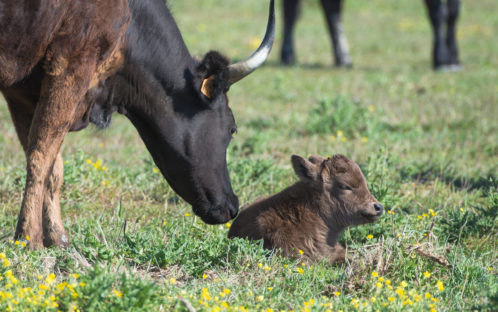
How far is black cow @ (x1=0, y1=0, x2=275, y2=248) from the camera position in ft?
15.1

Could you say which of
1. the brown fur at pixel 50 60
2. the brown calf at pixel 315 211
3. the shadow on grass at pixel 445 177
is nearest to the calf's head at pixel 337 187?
the brown calf at pixel 315 211

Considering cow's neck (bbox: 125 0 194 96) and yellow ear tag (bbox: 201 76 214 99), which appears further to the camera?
yellow ear tag (bbox: 201 76 214 99)

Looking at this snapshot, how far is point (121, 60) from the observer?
4.91 meters

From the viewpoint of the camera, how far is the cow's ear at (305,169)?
210 inches

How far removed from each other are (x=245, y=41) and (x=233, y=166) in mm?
12871

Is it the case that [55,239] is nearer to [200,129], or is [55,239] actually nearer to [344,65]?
[200,129]

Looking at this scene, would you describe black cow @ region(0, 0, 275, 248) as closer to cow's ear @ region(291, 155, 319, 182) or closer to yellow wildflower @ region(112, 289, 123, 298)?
cow's ear @ region(291, 155, 319, 182)

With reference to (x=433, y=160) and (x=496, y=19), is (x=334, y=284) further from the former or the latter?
(x=496, y=19)

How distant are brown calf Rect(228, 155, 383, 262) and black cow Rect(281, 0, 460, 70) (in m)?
10.1

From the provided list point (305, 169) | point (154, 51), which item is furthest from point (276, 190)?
point (154, 51)

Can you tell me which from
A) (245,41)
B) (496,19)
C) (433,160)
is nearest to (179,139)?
(433,160)

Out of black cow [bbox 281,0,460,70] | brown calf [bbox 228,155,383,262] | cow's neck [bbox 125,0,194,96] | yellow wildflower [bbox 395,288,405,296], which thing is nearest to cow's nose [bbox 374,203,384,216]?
brown calf [bbox 228,155,383,262]

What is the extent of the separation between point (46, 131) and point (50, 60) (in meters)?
0.46

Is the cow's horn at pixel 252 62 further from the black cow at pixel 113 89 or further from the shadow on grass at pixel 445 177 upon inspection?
the shadow on grass at pixel 445 177
